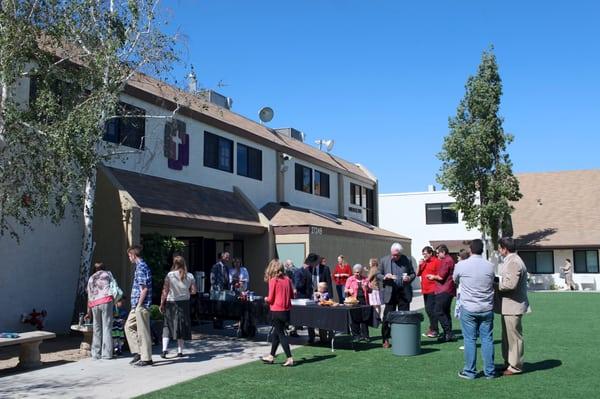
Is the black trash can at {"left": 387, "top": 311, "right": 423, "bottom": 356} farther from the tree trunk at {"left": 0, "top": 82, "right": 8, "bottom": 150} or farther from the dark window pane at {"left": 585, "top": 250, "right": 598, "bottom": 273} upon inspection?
the dark window pane at {"left": 585, "top": 250, "right": 598, "bottom": 273}

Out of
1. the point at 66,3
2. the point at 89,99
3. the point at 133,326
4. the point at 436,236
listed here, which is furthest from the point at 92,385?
the point at 436,236

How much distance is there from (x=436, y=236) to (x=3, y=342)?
114 feet

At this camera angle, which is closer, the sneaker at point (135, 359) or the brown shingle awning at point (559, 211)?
the sneaker at point (135, 359)

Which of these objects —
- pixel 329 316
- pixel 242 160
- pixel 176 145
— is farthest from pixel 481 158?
pixel 329 316

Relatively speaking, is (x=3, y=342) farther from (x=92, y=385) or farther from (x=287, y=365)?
(x=287, y=365)

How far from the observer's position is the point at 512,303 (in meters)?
8.61

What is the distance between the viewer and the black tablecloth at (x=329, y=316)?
35.7 ft

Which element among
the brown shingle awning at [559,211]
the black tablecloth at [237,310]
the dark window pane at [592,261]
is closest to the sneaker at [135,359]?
the black tablecloth at [237,310]

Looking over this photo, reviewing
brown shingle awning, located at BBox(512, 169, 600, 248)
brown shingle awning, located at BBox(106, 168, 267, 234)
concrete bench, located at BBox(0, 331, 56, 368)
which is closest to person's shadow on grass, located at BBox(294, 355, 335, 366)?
concrete bench, located at BBox(0, 331, 56, 368)

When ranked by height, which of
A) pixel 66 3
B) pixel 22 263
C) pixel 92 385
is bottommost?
pixel 92 385

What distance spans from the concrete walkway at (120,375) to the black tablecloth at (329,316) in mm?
791

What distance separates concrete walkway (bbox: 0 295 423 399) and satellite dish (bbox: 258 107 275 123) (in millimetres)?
14678

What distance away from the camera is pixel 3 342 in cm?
915

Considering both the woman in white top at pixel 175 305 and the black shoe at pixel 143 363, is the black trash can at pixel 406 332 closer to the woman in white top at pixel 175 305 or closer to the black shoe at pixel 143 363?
the woman in white top at pixel 175 305
